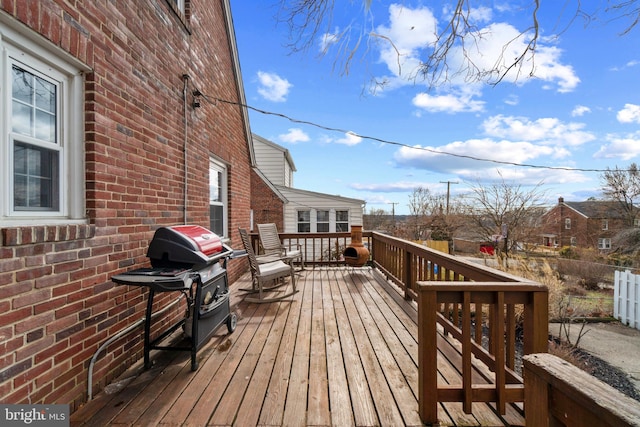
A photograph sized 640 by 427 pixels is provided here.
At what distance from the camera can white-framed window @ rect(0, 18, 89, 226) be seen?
146 centimetres

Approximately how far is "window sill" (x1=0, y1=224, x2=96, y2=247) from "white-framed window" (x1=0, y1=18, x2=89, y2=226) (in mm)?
93

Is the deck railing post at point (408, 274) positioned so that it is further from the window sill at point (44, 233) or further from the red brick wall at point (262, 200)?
the red brick wall at point (262, 200)

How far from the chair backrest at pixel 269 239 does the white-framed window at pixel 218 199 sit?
0.65 m

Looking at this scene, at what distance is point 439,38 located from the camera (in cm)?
244

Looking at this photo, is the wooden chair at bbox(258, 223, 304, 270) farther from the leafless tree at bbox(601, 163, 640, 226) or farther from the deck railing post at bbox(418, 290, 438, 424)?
the leafless tree at bbox(601, 163, 640, 226)

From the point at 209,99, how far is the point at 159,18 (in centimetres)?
127

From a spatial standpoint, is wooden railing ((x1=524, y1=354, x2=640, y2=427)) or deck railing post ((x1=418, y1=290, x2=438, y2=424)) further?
deck railing post ((x1=418, y1=290, x2=438, y2=424))

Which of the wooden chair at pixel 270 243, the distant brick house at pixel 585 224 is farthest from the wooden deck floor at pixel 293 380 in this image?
the distant brick house at pixel 585 224

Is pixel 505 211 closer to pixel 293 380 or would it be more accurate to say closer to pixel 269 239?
pixel 269 239

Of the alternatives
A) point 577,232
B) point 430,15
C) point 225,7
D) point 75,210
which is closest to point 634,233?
point 577,232

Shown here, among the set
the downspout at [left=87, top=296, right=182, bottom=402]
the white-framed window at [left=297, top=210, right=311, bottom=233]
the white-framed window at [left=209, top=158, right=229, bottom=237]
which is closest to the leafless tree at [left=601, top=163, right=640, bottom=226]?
the white-framed window at [left=297, top=210, right=311, bottom=233]

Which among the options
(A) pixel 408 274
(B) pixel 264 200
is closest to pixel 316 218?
(B) pixel 264 200

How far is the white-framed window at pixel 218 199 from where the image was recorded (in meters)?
4.54

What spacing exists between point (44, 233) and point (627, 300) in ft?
35.0
